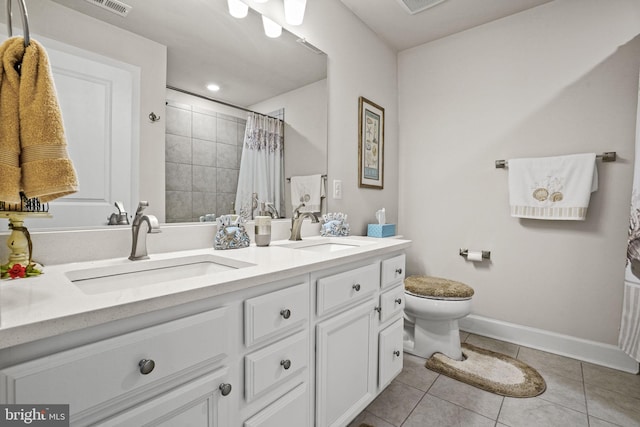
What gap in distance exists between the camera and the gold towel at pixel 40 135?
64 cm

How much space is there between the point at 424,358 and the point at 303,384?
129 cm

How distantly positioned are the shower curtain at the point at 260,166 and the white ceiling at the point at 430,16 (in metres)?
1.20

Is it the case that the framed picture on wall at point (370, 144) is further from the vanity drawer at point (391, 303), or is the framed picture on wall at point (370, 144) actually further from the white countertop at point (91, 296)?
the white countertop at point (91, 296)

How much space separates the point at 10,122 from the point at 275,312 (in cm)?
75

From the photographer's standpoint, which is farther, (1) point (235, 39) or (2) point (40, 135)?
(1) point (235, 39)

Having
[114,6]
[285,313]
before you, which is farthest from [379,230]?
[114,6]

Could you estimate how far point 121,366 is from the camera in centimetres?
59

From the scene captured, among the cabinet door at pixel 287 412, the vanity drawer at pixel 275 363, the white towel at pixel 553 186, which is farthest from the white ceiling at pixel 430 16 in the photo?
the cabinet door at pixel 287 412

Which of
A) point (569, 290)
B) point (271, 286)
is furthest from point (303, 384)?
point (569, 290)

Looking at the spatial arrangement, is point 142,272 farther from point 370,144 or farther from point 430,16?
point 430,16

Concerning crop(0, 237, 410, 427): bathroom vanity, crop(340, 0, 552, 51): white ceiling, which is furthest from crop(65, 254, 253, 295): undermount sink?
crop(340, 0, 552, 51): white ceiling

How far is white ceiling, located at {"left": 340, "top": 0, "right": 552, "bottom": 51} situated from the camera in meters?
2.11

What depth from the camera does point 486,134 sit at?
234cm

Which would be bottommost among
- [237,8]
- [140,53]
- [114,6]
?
[140,53]
